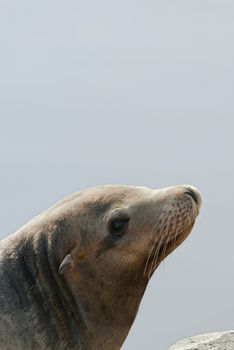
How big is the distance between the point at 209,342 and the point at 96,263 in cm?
410

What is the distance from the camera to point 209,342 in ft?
51.9

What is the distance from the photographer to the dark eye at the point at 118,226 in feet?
39.8

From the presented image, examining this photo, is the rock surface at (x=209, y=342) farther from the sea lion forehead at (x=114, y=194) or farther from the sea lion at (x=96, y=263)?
the sea lion forehead at (x=114, y=194)

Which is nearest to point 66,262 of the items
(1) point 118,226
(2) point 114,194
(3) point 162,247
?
(1) point 118,226

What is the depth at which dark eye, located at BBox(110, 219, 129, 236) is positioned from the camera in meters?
12.1

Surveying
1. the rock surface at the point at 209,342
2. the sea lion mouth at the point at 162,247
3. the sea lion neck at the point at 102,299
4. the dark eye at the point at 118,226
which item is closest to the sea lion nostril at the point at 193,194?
the sea lion mouth at the point at 162,247

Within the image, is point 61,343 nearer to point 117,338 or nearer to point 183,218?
point 117,338

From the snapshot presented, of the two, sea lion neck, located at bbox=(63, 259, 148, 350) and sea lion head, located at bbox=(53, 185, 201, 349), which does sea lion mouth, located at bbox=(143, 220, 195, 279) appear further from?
sea lion neck, located at bbox=(63, 259, 148, 350)

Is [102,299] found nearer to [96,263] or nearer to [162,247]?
[96,263]

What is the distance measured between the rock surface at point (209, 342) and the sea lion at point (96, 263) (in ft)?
11.9

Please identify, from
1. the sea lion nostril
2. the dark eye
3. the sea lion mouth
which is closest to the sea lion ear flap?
the dark eye

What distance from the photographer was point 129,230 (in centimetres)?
1217

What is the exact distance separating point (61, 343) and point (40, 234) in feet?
3.47

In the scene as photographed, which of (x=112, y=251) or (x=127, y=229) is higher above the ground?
(x=127, y=229)
